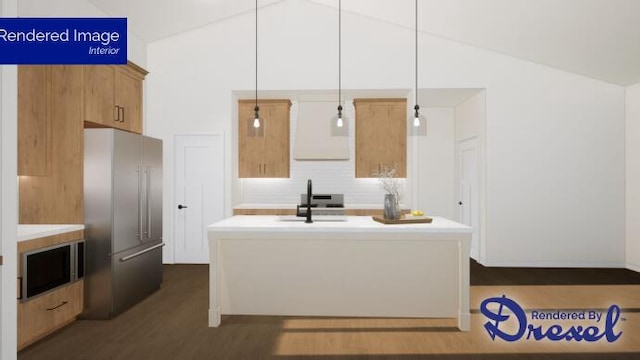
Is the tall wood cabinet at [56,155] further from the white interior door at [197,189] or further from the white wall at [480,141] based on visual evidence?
the white wall at [480,141]

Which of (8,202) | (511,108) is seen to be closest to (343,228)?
(8,202)

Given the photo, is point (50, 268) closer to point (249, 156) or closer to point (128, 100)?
point (128, 100)

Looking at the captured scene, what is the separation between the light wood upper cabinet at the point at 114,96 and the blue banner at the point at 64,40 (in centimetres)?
38

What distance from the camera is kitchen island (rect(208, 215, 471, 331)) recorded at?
3.37 meters

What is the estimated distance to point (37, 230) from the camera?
310 cm

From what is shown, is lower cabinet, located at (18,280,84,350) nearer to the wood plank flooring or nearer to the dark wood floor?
the wood plank flooring

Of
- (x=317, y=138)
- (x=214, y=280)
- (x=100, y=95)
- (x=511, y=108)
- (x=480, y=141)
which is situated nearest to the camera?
(x=214, y=280)

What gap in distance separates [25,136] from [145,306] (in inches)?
78.9

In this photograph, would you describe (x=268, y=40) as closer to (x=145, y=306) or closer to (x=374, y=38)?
(x=374, y=38)

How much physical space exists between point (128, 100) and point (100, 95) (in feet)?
1.76

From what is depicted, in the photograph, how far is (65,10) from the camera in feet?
13.7

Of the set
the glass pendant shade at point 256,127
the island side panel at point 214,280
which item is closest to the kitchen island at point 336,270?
the island side panel at point 214,280

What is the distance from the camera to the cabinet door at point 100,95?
3664mm

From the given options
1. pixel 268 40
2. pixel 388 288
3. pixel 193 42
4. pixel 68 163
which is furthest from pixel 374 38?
pixel 68 163
